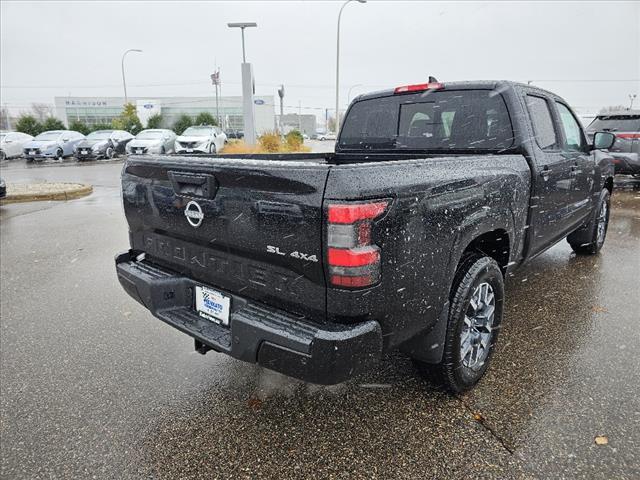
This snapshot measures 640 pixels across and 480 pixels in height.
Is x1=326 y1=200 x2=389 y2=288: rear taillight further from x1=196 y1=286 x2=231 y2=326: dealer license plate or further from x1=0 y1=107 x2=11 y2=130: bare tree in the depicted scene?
x1=0 y1=107 x2=11 y2=130: bare tree

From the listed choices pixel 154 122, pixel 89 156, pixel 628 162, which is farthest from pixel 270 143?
pixel 154 122

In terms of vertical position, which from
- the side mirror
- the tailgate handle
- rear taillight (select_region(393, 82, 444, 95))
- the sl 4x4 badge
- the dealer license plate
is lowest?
the dealer license plate

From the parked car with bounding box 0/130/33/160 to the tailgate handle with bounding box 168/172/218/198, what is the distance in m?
25.2

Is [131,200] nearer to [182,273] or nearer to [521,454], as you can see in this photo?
[182,273]

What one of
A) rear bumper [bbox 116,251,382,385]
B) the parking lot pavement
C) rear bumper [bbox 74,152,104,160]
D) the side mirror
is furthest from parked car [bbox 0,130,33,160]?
the side mirror

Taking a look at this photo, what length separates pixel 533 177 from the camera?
3.18m

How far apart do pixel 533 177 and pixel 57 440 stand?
3431mm

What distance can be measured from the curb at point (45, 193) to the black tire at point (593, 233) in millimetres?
10972

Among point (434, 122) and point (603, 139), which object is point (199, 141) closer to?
point (603, 139)

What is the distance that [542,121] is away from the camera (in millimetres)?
3568

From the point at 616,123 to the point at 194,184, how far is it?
38.8ft

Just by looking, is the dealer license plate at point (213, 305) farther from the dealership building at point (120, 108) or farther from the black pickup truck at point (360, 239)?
the dealership building at point (120, 108)

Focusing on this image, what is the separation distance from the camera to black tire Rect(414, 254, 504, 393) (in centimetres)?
244

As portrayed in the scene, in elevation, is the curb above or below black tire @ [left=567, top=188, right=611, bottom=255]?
below
